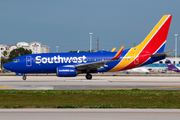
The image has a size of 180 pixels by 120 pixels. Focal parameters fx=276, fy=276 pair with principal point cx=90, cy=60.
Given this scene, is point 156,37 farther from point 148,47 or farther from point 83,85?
point 83,85

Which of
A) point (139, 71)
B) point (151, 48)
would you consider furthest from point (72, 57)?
point (139, 71)

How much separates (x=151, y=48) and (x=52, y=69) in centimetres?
1480

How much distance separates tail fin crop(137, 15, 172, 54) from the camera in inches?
1593

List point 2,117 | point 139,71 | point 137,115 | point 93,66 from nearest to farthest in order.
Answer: point 2,117
point 137,115
point 93,66
point 139,71

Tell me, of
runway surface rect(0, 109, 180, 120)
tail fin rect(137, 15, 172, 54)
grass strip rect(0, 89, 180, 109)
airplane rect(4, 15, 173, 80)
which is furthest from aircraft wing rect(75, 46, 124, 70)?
runway surface rect(0, 109, 180, 120)

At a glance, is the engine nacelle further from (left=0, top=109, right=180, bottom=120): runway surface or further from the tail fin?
(left=0, top=109, right=180, bottom=120): runway surface

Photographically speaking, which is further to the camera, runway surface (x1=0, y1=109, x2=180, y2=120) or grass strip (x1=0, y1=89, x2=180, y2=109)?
grass strip (x1=0, y1=89, x2=180, y2=109)

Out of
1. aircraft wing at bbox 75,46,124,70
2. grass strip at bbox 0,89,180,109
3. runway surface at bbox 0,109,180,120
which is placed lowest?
runway surface at bbox 0,109,180,120

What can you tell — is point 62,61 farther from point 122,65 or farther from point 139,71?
point 139,71

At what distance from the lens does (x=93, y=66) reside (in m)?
39.2

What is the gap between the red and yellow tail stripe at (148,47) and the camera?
4006cm

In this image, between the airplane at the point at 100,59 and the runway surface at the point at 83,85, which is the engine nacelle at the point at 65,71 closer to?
the airplane at the point at 100,59

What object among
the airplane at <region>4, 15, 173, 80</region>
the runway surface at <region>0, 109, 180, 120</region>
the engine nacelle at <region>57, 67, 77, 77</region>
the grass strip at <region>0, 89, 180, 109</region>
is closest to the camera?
the runway surface at <region>0, 109, 180, 120</region>

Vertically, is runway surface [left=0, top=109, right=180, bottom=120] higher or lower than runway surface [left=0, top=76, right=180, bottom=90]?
lower
